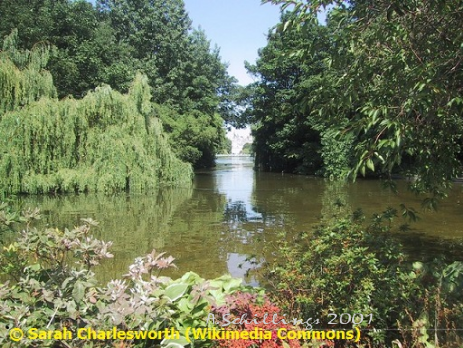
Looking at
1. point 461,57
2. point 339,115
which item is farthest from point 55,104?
point 461,57

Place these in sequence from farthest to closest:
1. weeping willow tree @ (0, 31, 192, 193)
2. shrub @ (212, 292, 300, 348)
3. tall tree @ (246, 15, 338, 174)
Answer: tall tree @ (246, 15, 338, 174)
weeping willow tree @ (0, 31, 192, 193)
shrub @ (212, 292, 300, 348)

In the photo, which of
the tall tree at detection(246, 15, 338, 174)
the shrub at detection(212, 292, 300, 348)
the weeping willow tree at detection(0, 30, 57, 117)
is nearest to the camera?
the shrub at detection(212, 292, 300, 348)

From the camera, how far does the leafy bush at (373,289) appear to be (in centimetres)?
247

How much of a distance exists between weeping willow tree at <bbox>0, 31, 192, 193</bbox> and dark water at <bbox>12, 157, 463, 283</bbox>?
729mm

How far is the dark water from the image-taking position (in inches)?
265

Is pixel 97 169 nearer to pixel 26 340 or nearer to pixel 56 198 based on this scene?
pixel 56 198

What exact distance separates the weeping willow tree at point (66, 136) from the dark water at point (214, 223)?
73 centimetres

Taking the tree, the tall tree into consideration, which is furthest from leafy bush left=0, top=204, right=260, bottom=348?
the tall tree

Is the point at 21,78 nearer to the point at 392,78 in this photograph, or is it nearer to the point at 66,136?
the point at 66,136

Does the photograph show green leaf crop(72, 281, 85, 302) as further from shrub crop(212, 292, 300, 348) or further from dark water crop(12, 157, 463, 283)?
dark water crop(12, 157, 463, 283)

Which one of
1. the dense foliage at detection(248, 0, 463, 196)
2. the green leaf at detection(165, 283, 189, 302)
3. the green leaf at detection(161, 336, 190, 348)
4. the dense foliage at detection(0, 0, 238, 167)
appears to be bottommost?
the green leaf at detection(161, 336, 190, 348)

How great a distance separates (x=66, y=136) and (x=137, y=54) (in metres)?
22.0

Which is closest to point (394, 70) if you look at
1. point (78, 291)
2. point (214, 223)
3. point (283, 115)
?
point (78, 291)

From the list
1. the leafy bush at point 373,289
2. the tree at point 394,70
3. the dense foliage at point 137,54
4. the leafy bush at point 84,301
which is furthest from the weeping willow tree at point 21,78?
the leafy bush at point 373,289
